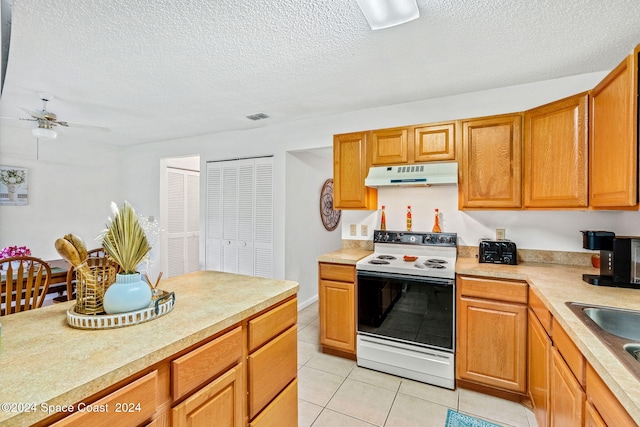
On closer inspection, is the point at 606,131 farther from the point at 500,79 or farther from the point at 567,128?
the point at 500,79

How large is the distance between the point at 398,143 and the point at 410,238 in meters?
0.93

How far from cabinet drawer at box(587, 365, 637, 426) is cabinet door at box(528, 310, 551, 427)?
21.6 inches

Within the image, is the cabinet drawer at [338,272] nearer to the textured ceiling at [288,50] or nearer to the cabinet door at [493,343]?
the cabinet door at [493,343]

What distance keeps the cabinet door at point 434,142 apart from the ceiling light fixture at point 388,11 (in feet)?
3.65

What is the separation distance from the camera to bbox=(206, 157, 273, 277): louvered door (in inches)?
151

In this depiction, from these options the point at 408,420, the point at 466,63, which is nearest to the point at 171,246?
the point at 408,420

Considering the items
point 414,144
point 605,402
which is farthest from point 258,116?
point 605,402

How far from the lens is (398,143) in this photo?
2.71 metres

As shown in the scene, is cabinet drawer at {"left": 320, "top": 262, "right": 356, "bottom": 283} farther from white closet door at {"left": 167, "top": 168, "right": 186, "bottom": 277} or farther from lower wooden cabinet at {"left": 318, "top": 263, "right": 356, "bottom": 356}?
white closet door at {"left": 167, "top": 168, "right": 186, "bottom": 277}

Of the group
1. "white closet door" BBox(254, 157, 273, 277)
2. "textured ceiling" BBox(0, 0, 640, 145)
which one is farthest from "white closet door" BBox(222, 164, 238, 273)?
"textured ceiling" BBox(0, 0, 640, 145)

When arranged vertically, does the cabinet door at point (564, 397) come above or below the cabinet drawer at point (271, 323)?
below

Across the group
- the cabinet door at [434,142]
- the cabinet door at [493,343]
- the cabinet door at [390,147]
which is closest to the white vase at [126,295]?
the cabinet door at [493,343]

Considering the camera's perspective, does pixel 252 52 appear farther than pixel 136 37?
Yes

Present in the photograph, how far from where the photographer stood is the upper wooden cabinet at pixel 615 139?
55.7 inches
